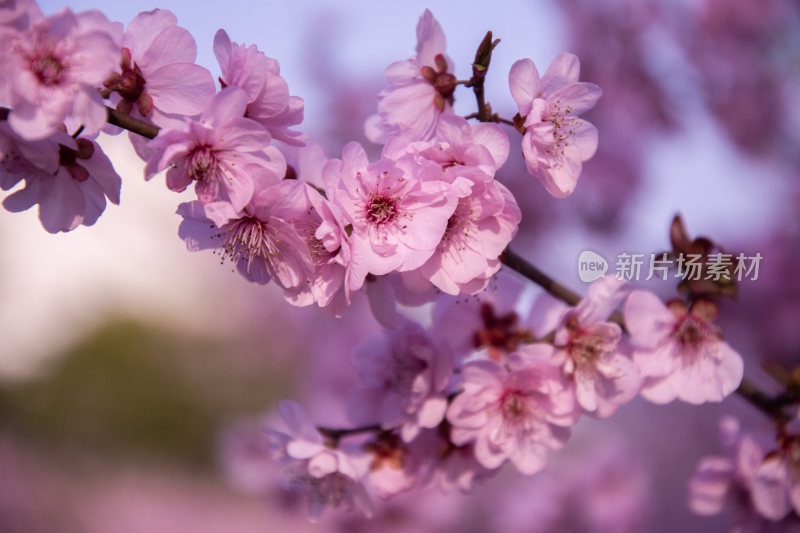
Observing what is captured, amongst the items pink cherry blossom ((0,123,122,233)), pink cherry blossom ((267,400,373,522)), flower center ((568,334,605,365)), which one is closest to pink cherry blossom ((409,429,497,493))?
pink cherry blossom ((267,400,373,522))

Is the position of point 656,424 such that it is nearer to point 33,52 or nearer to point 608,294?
point 608,294

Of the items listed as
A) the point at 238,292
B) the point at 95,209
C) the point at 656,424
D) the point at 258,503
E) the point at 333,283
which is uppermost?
the point at 238,292

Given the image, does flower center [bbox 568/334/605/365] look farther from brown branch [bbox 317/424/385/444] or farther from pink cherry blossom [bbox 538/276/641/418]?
brown branch [bbox 317/424/385/444]

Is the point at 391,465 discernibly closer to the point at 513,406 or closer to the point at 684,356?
the point at 513,406

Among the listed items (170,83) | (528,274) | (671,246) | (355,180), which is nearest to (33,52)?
(170,83)

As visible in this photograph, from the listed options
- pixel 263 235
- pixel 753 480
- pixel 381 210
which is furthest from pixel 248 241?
pixel 753 480
